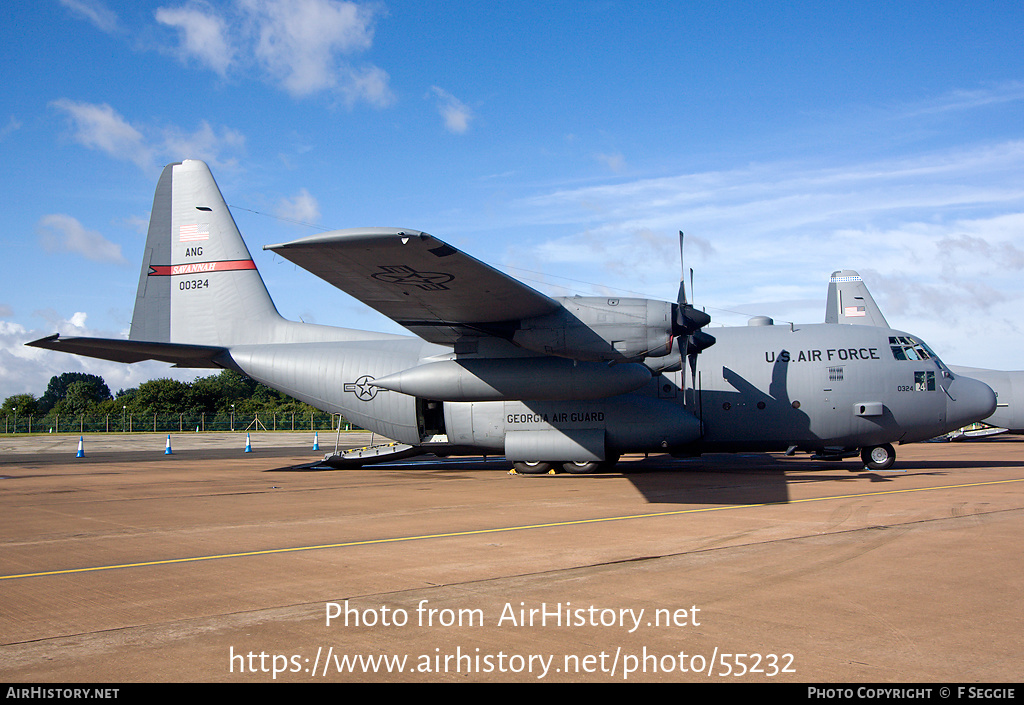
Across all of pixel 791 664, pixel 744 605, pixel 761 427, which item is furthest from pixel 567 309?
pixel 791 664

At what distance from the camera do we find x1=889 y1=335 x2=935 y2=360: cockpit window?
1789cm

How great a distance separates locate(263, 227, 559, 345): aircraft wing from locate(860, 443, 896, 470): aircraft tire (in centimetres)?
1020

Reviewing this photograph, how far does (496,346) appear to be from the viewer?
51.3ft

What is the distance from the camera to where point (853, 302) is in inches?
1646

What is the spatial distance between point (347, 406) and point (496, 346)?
5.91m

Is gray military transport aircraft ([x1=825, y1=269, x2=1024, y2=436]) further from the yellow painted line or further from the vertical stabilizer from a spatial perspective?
the vertical stabilizer

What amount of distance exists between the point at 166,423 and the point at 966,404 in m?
59.6

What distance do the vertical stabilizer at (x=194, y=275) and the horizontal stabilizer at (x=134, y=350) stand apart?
3.04ft

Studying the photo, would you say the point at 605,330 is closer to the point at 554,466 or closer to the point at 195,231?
the point at 554,466

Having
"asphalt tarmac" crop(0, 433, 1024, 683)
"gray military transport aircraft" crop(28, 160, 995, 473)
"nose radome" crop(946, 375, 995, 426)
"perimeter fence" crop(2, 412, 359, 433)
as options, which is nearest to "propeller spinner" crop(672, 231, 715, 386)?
"gray military transport aircraft" crop(28, 160, 995, 473)

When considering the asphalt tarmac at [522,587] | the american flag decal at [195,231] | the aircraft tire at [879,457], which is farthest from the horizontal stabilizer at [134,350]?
the aircraft tire at [879,457]

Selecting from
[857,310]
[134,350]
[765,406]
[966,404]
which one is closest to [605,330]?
[765,406]

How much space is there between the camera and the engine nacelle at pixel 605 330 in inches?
546
